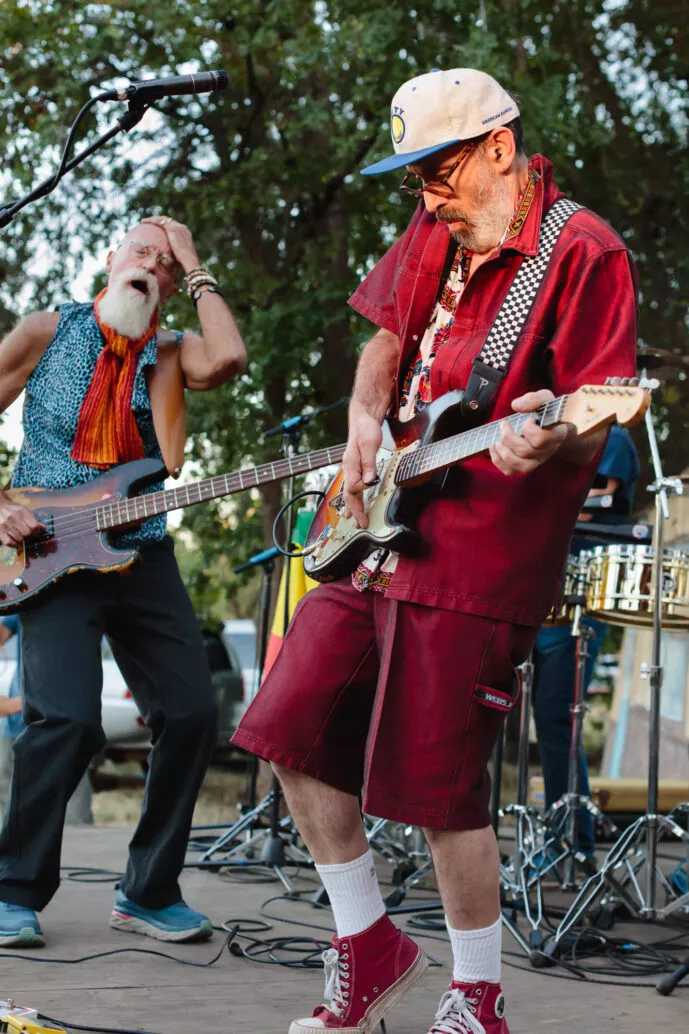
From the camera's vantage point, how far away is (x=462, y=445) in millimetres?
2582

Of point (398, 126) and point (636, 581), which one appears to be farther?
point (636, 581)

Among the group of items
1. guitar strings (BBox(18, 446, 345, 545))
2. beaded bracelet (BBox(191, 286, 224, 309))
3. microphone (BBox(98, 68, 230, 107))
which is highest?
microphone (BBox(98, 68, 230, 107))

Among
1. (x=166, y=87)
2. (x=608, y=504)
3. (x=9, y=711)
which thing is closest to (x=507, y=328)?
(x=166, y=87)

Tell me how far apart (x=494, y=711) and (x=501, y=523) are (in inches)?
16.9

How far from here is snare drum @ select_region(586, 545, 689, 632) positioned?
4.57m

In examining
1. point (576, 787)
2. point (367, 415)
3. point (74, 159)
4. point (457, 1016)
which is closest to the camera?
point (457, 1016)

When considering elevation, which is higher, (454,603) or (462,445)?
(462,445)

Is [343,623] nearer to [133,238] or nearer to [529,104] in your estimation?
[133,238]

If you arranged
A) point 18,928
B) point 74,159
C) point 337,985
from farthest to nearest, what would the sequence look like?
1. point 18,928
2. point 74,159
3. point 337,985

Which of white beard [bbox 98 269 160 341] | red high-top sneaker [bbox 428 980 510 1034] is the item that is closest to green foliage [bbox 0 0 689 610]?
white beard [bbox 98 269 160 341]

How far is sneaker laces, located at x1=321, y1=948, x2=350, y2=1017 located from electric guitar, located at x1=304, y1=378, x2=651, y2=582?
0.93 metres

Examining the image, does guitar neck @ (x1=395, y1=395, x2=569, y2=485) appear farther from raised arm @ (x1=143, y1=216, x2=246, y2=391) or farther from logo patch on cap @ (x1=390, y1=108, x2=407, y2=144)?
raised arm @ (x1=143, y1=216, x2=246, y2=391)

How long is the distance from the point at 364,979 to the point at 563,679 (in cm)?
301

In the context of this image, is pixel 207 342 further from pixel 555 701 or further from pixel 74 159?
pixel 555 701
